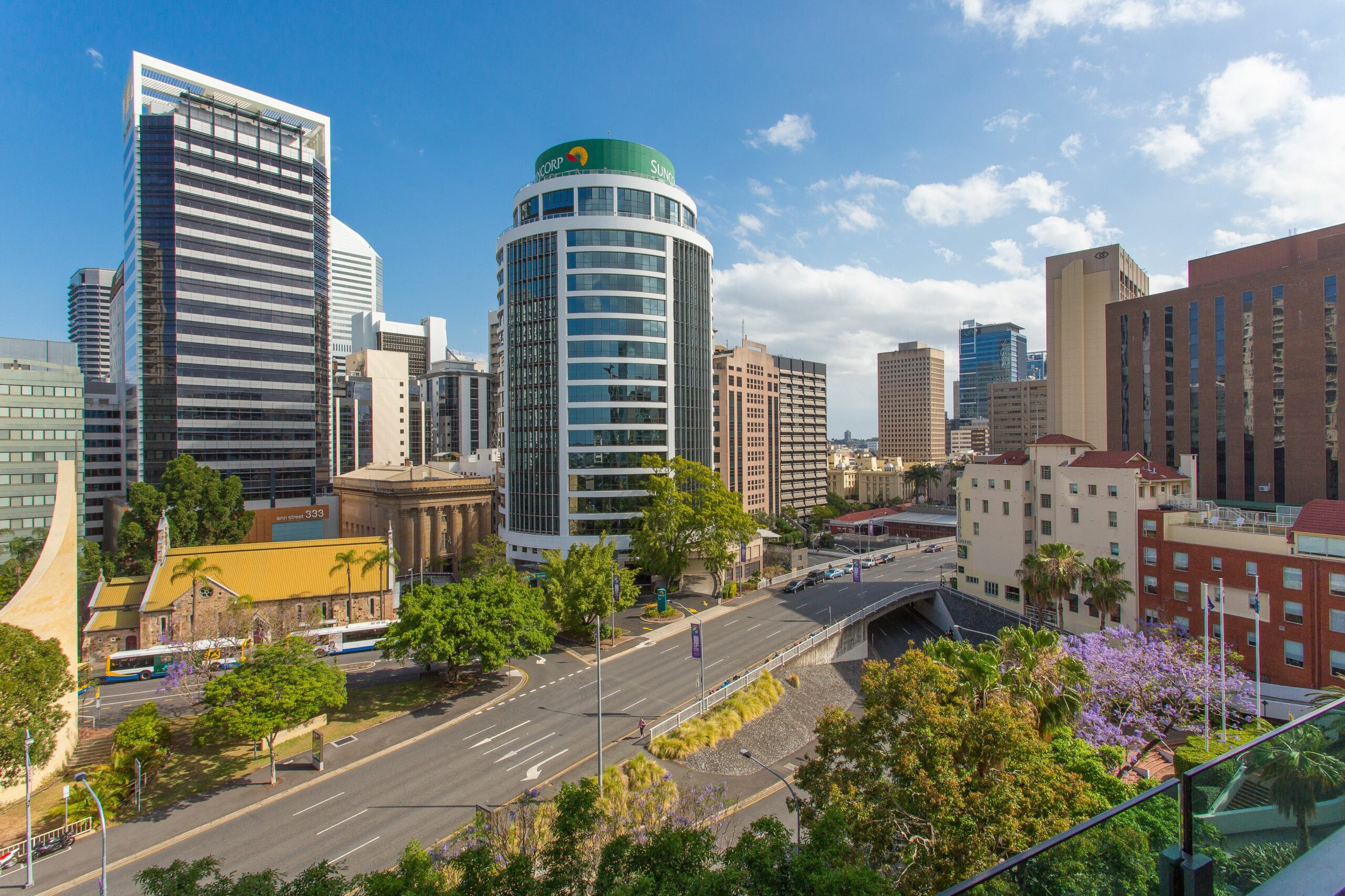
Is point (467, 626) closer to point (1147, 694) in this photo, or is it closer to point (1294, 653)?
point (1147, 694)

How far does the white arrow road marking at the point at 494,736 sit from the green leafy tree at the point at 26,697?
21.3 m

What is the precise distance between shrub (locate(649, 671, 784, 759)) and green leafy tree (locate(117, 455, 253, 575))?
6720cm

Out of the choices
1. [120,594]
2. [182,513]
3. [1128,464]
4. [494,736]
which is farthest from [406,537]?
[1128,464]

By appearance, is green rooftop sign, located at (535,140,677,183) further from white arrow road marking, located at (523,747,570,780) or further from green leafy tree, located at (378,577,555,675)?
white arrow road marking, located at (523,747,570,780)

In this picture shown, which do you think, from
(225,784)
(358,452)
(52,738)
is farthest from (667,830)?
(358,452)

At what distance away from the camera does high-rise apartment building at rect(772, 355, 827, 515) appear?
180m

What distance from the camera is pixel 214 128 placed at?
9412 cm

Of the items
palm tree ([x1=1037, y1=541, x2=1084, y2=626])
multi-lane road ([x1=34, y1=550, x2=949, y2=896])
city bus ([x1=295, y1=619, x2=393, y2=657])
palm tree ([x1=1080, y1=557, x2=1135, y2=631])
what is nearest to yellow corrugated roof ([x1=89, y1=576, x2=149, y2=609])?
city bus ([x1=295, y1=619, x2=393, y2=657])

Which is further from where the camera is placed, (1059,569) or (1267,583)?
(1059,569)

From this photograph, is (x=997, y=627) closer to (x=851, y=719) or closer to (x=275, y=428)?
(x=851, y=719)

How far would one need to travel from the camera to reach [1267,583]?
4572 cm

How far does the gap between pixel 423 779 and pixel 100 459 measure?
10440cm

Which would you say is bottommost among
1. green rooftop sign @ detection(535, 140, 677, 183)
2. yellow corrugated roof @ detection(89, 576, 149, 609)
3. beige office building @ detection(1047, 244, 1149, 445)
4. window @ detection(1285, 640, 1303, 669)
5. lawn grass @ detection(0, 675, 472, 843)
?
lawn grass @ detection(0, 675, 472, 843)

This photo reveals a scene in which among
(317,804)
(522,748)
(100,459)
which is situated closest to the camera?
(317,804)
